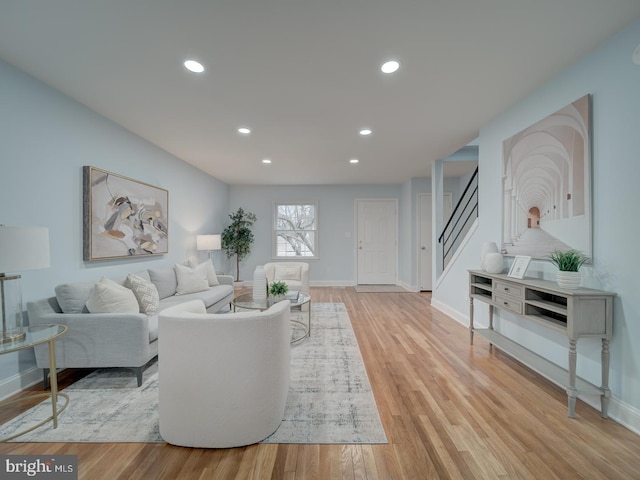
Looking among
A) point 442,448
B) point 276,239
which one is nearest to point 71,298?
point 442,448

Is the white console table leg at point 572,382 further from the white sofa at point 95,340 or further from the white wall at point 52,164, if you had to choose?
the white wall at point 52,164

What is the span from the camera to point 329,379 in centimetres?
236

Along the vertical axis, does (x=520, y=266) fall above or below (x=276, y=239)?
below

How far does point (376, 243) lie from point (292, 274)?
2922mm

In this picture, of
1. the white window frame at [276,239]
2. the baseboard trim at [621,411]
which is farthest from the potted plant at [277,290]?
the white window frame at [276,239]

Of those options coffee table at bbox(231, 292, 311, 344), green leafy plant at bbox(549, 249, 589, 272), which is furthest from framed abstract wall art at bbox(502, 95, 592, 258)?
coffee table at bbox(231, 292, 311, 344)

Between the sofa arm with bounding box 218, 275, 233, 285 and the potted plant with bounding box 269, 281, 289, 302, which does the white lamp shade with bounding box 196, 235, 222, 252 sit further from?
the potted plant with bounding box 269, 281, 289, 302

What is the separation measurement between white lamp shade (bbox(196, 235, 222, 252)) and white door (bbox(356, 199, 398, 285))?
337 centimetres

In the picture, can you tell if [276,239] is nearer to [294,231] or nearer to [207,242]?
[294,231]

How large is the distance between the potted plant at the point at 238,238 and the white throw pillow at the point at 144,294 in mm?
3327

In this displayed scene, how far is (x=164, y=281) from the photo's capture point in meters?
3.63

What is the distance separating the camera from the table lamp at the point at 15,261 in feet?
5.19

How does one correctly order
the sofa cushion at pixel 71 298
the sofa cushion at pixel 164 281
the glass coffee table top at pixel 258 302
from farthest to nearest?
the sofa cushion at pixel 164 281, the glass coffee table top at pixel 258 302, the sofa cushion at pixel 71 298

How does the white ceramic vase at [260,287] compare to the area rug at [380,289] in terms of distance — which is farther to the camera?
the area rug at [380,289]
